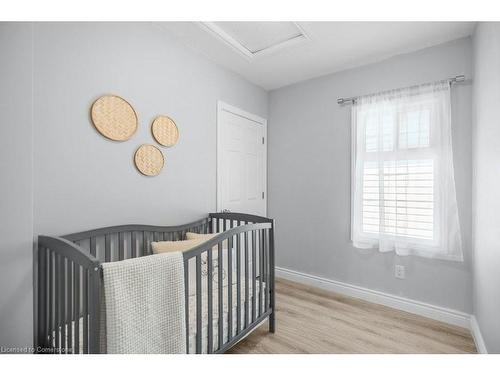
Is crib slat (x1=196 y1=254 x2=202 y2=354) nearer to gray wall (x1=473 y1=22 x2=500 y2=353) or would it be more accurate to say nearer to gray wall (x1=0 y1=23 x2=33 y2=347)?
gray wall (x1=0 y1=23 x2=33 y2=347)

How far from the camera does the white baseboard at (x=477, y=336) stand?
1648mm

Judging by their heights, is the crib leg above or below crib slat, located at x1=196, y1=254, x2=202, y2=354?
below

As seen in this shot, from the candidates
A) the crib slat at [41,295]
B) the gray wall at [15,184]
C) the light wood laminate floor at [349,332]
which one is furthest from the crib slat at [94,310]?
the light wood laminate floor at [349,332]

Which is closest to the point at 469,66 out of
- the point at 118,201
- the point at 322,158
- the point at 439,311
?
the point at 322,158

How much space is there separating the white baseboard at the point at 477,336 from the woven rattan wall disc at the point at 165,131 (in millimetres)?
2591

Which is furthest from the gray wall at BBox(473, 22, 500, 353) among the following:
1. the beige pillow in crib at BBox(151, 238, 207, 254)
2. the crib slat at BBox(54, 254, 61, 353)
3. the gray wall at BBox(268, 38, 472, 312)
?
the crib slat at BBox(54, 254, 61, 353)

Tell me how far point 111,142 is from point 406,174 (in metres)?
2.42

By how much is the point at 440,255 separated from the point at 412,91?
1.43 meters

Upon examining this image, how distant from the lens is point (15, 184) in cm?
118

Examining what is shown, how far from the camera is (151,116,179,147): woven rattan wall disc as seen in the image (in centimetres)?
201

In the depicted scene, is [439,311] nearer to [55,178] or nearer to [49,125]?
[55,178]

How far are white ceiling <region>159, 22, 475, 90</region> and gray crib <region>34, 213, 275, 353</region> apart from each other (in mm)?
1543

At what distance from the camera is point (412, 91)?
2.24 metres

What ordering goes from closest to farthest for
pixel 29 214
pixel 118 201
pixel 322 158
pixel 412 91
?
pixel 29 214 → pixel 118 201 → pixel 412 91 → pixel 322 158
